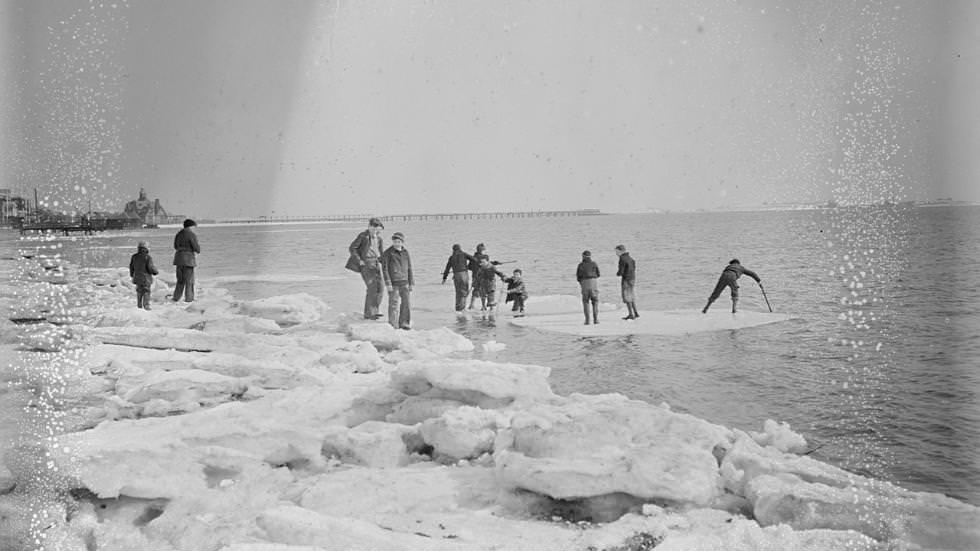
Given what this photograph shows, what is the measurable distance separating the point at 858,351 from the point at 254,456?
32.5 feet

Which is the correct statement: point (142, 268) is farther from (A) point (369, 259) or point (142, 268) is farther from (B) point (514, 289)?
(B) point (514, 289)

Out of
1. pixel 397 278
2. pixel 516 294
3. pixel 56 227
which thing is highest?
pixel 56 227

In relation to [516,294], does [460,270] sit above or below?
above

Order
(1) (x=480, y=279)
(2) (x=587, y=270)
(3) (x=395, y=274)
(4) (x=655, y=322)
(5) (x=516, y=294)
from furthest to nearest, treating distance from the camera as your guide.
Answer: (1) (x=480, y=279) → (5) (x=516, y=294) → (4) (x=655, y=322) → (2) (x=587, y=270) → (3) (x=395, y=274)

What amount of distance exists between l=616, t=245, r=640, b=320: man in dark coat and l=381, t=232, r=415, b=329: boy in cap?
12.9 ft

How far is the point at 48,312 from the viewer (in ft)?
32.6

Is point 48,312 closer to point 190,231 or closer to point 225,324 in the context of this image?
point 190,231

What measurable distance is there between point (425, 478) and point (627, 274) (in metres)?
8.80

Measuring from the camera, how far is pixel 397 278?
9977mm

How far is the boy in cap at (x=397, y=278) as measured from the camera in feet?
32.7

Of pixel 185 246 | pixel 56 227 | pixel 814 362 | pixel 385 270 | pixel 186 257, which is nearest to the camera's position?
pixel 814 362

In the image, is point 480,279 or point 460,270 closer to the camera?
point 460,270

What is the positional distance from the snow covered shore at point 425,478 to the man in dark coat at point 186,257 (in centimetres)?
583


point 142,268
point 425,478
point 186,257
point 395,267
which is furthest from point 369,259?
point 425,478
